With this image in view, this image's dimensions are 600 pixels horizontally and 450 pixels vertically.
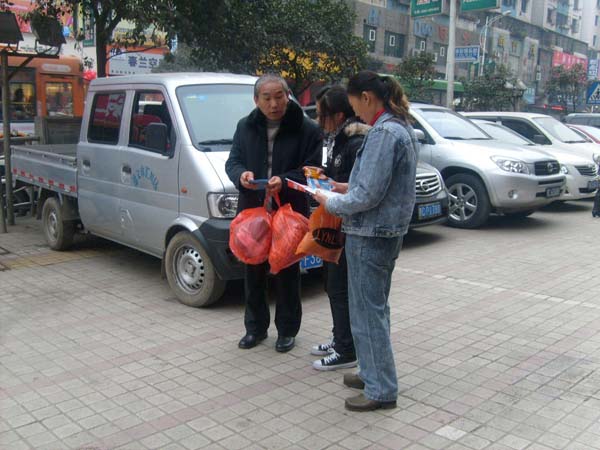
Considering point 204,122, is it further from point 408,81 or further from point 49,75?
point 408,81

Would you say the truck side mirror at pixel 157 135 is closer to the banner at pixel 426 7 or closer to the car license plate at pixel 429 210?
the car license plate at pixel 429 210

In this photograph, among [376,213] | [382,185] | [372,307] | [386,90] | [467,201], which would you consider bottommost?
[467,201]

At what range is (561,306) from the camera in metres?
5.67

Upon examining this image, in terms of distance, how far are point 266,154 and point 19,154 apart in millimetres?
5485

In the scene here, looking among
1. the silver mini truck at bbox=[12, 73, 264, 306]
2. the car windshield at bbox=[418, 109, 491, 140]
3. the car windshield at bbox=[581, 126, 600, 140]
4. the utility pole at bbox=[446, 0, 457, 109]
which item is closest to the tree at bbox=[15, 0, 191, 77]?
the silver mini truck at bbox=[12, 73, 264, 306]

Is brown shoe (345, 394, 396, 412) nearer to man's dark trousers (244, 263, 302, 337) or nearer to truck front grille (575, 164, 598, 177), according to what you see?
man's dark trousers (244, 263, 302, 337)

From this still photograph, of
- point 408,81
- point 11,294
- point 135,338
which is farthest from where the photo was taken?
point 408,81

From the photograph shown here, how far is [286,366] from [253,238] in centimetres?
93

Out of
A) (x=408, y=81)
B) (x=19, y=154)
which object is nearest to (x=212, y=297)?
(x=19, y=154)

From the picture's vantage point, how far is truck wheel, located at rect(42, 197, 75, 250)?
759 centimetres

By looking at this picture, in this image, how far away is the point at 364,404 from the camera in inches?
143

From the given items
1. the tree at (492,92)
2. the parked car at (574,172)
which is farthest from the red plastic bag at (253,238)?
the tree at (492,92)

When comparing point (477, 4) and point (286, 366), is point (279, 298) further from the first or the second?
point (477, 4)

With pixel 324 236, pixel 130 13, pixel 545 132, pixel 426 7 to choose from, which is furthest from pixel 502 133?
pixel 426 7
